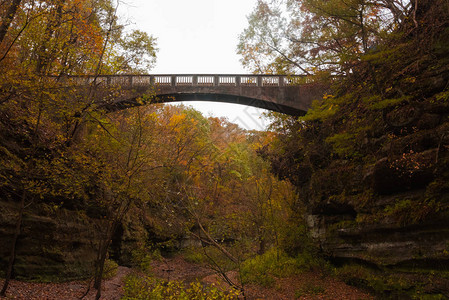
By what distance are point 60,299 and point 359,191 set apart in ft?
32.7

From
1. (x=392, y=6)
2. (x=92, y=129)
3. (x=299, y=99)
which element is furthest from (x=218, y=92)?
(x=392, y=6)

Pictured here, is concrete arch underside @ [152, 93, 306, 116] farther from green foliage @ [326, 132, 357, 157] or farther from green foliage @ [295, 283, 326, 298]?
green foliage @ [295, 283, 326, 298]

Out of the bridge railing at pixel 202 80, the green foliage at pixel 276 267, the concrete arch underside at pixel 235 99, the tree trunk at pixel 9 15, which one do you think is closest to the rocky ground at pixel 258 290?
the green foliage at pixel 276 267

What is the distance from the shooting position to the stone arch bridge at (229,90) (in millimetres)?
14271

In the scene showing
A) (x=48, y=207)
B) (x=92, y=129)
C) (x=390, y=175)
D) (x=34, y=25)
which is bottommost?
(x=48, y=207)

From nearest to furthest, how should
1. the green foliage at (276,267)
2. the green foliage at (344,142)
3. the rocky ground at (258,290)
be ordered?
the rocky ground at (258,290), the green foliage at (344,142), the green foliage at (276,267)

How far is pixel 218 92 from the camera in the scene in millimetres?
14688

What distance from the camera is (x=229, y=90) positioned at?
14680 mm

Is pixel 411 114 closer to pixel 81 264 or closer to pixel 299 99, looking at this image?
pixel 299 99

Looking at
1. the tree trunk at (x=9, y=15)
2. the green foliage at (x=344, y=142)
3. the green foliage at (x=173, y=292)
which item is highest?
the tree trunk at (x=9, y=15)

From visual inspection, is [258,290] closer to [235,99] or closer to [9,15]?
[235,99]

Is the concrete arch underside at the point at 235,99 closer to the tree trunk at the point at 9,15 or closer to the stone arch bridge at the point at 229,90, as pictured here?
the stone arch bridge at the point at 229,90

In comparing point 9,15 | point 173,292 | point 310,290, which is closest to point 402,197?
point 310,290

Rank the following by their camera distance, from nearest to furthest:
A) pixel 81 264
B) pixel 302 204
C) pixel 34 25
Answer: pixel 34 25 < pixel 81 264 < pixel 302 204
